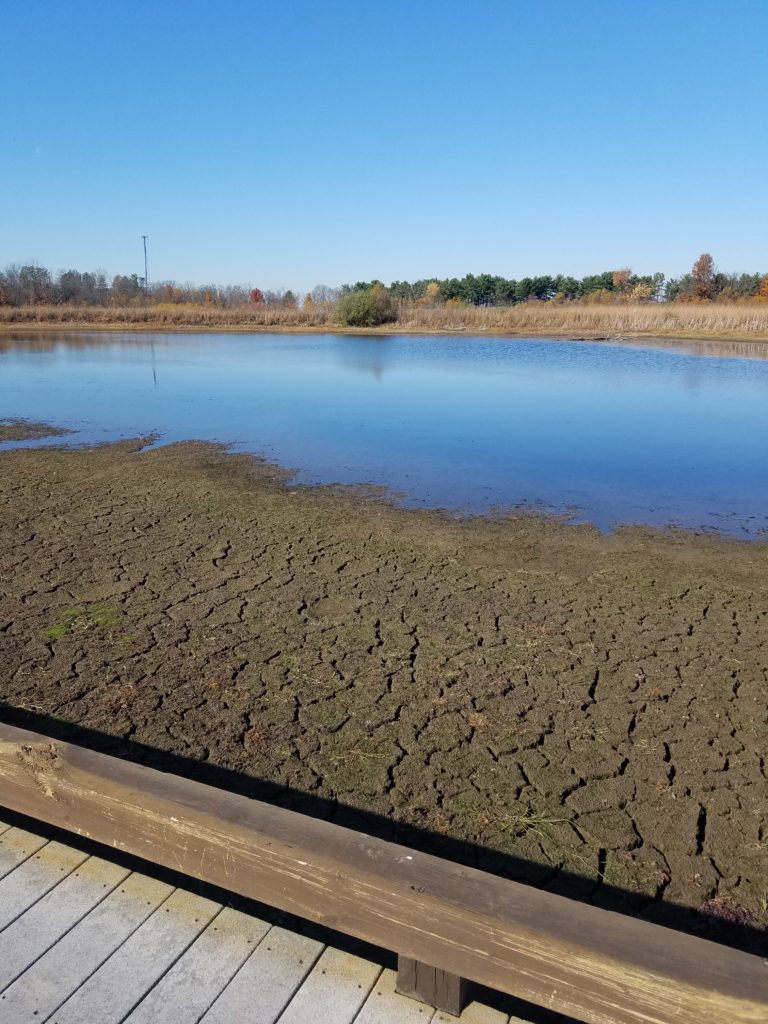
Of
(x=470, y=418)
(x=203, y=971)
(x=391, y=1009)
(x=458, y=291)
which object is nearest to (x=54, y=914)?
(x=203, y=971)

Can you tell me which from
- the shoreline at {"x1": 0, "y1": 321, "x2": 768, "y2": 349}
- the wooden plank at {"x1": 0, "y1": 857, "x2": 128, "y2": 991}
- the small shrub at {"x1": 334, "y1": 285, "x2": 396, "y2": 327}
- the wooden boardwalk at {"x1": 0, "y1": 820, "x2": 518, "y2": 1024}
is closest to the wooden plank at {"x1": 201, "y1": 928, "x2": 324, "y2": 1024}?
the wooden boardwalk at {"x1": 0, "y1": 820, "x2": 518, "y2": 1024}

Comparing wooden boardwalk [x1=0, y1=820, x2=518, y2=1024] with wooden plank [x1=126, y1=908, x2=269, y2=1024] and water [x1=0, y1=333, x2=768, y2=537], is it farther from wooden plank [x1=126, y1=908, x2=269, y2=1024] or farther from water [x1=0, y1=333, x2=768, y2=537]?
water [x1=0, y1=333, x2=768, y2=537]

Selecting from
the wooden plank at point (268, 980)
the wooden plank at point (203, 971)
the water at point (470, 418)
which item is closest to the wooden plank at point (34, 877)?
the wooden plank at point (203, 971)

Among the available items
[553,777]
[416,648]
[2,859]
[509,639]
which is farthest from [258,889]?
[509,639]

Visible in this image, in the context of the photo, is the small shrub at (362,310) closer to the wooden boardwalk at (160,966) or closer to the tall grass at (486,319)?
the tall grass at (486,319)

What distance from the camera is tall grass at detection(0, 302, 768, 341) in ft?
134

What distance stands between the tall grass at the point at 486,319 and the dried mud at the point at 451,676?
123ft

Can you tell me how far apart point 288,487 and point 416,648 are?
5.17 m

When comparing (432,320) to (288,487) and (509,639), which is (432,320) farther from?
(509,639)

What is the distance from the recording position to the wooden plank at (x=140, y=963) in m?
1.87

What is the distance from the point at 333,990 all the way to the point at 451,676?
8.91 feet

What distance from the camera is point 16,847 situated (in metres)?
2.48

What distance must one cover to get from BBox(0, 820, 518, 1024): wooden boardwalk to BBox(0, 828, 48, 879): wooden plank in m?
0.04

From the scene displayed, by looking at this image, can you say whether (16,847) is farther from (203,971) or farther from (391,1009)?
(391,1009)
